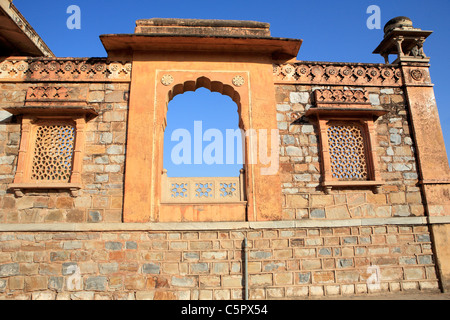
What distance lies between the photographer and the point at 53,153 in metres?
5.93

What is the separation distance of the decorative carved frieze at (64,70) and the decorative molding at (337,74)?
3358 mm

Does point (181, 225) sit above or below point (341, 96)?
below

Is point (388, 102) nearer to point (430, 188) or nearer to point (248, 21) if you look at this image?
point (430, 188)

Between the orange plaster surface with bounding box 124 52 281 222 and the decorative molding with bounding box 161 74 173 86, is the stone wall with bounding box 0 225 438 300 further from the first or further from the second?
the decorative molding with bounding box 161 74 173 86

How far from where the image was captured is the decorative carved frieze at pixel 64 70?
6.31 m

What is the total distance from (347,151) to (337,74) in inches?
68.8

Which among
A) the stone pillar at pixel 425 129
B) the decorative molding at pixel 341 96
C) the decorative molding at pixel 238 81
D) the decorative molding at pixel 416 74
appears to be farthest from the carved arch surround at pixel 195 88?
the decorative molding at pixel 416 74

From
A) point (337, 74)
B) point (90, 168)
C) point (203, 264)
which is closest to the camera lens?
point (203, 264)

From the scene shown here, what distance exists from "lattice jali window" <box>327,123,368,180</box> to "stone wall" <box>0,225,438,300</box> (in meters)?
1.11

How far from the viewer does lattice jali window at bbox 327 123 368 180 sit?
614 centimetres

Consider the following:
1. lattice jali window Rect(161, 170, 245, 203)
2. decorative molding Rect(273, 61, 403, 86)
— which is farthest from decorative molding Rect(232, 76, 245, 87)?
lattice jali window Rect(161, 170, 245, 203)

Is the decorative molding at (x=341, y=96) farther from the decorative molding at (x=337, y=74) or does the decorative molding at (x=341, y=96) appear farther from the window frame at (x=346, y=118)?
the decorative molding at (x=337, y=74)

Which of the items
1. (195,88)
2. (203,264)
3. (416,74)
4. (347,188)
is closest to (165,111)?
(195,88)

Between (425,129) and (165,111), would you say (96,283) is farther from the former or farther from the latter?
(425,129)
